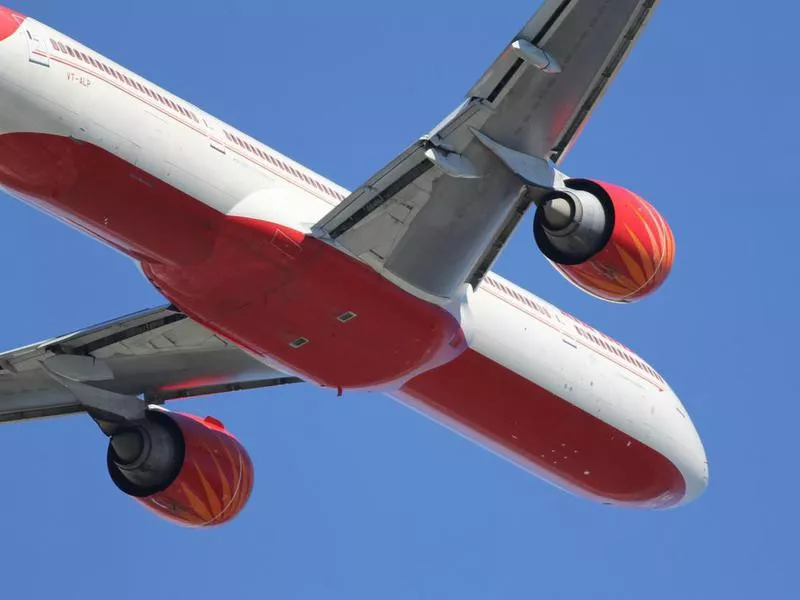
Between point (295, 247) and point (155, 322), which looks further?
point (155, 322)

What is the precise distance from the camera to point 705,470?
2969cm

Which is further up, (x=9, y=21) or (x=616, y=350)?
(x=616, y=350)

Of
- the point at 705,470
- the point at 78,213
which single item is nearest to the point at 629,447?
the point at 705,470

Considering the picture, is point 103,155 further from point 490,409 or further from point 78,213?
point 490,409

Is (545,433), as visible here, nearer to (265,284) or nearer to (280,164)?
(265,284)

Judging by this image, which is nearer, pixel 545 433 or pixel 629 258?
pixel 629 258

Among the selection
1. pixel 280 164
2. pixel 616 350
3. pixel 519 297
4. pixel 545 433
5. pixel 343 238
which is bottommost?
pixel 343 238

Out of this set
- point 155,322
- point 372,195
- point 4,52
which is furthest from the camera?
point 155,322

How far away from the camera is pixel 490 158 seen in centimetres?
2305

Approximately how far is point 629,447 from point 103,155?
10846 millimetres

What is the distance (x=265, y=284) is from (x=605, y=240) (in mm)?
4851

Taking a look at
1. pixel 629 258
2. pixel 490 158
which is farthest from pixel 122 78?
pixel 629 258

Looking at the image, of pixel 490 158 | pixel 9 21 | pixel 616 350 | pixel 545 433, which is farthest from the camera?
pixel 616 350

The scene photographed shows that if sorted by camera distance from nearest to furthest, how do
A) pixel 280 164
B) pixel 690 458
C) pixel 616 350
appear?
pixel 280 164
pixel 616 350
pixel 690 458
